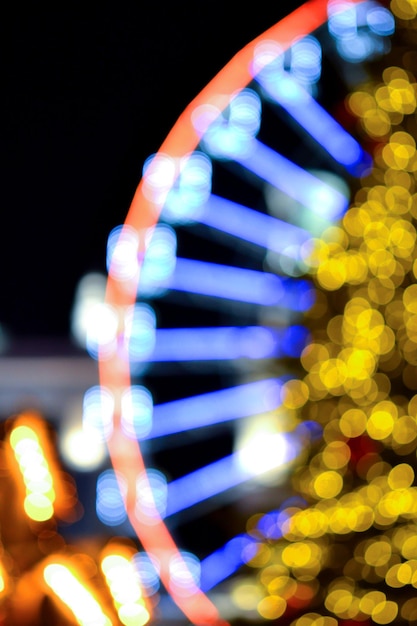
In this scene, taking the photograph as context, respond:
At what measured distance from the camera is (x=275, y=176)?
8.52 feet

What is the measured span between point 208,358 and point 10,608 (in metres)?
0.89

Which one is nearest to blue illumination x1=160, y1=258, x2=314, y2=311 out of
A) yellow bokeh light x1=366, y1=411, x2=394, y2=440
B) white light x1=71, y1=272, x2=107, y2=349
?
yellow bokeh light x1=366, y1=411, x2=394, y2=440

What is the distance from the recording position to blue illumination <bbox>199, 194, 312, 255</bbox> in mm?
2547

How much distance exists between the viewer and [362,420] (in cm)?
212

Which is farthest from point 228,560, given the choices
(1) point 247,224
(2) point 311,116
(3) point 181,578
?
(2) point 311,116

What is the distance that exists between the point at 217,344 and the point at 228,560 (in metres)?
0.50

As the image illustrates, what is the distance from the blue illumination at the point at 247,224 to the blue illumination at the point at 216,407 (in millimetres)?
332

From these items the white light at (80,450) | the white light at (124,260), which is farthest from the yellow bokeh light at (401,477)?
the white light at (80,450)

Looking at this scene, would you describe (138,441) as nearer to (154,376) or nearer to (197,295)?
(197,295)

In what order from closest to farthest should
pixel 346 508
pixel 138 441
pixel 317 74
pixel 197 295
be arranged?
pixel 346 508 < pixel 138 441 < pixel 317 74 < pixel 197 295

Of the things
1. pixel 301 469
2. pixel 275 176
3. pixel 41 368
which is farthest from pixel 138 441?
pixel 41 368

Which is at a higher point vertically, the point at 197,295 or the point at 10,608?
the point at 197,295

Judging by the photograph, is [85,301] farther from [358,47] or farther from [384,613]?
[384,613]

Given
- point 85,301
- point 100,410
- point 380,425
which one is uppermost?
point 85,301
